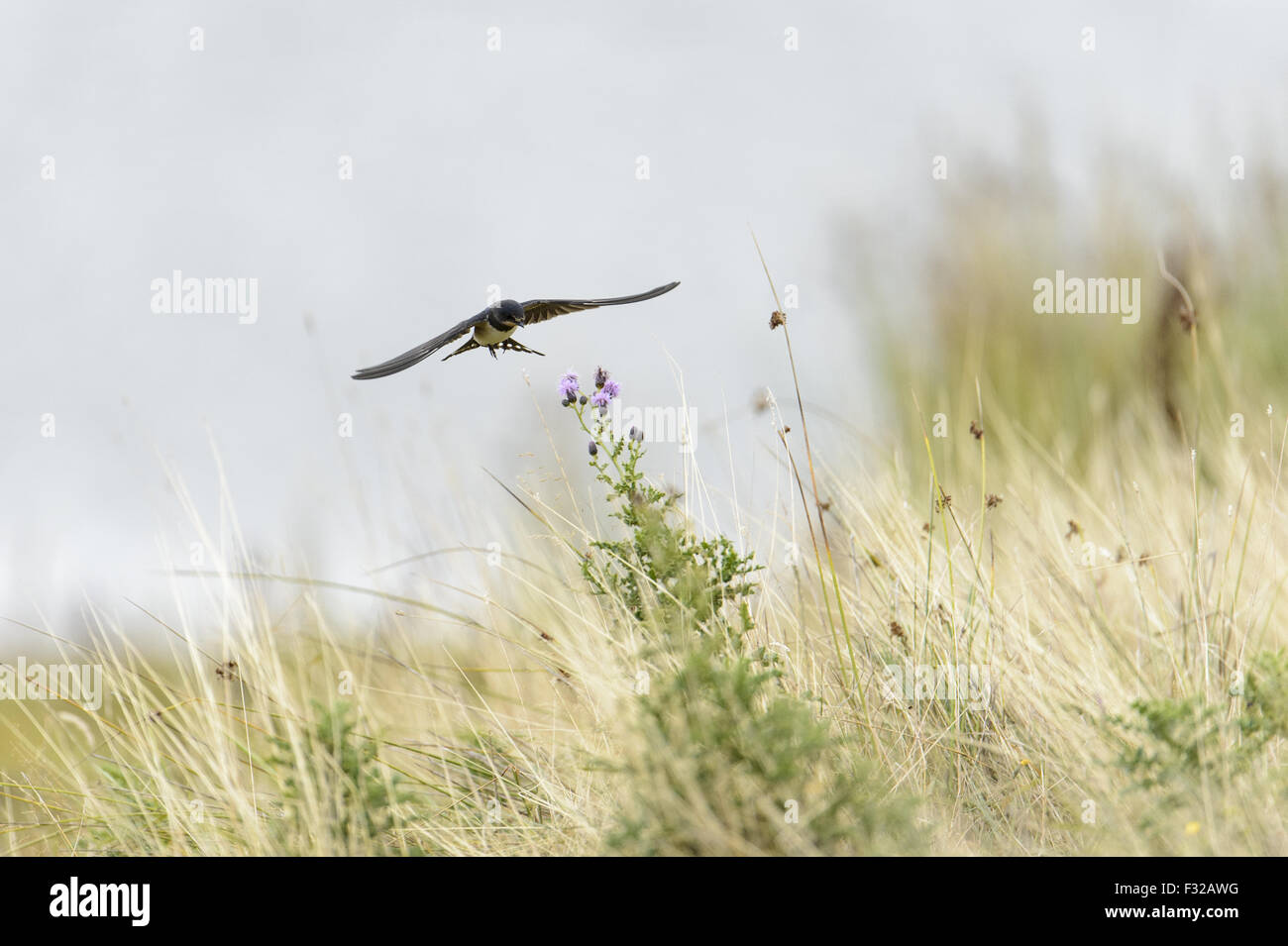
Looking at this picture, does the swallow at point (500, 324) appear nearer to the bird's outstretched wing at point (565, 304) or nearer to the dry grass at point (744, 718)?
the bird's outstretched wing at point (565, 304)

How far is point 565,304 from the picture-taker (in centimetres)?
265

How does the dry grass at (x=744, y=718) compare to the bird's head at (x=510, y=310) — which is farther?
the bird's head at (x=510, y=310)

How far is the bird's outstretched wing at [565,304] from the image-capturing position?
2346mm

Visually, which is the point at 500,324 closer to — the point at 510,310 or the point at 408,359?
the point at 510,310

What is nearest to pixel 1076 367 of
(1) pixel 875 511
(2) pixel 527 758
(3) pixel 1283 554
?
(3) pixel 1283 554

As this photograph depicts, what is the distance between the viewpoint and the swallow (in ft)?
6.82

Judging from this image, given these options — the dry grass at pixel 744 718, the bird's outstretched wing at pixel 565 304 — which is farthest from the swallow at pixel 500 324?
the dry grass at pixel 744 718

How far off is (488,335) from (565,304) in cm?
21

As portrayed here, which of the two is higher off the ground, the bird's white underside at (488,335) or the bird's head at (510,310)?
the bird's head at (510,310)

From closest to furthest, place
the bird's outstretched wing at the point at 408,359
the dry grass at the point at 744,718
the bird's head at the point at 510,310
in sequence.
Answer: the dry grass at the point at 744,718 < the bird's outstretched wing at the point at 408,359 < the bird's head at the point at 510,310

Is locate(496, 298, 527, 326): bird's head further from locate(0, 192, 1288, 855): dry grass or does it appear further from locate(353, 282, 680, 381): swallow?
locate(0, 192, 1288, 855): dry grass

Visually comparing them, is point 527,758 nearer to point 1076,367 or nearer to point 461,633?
point 461,633
